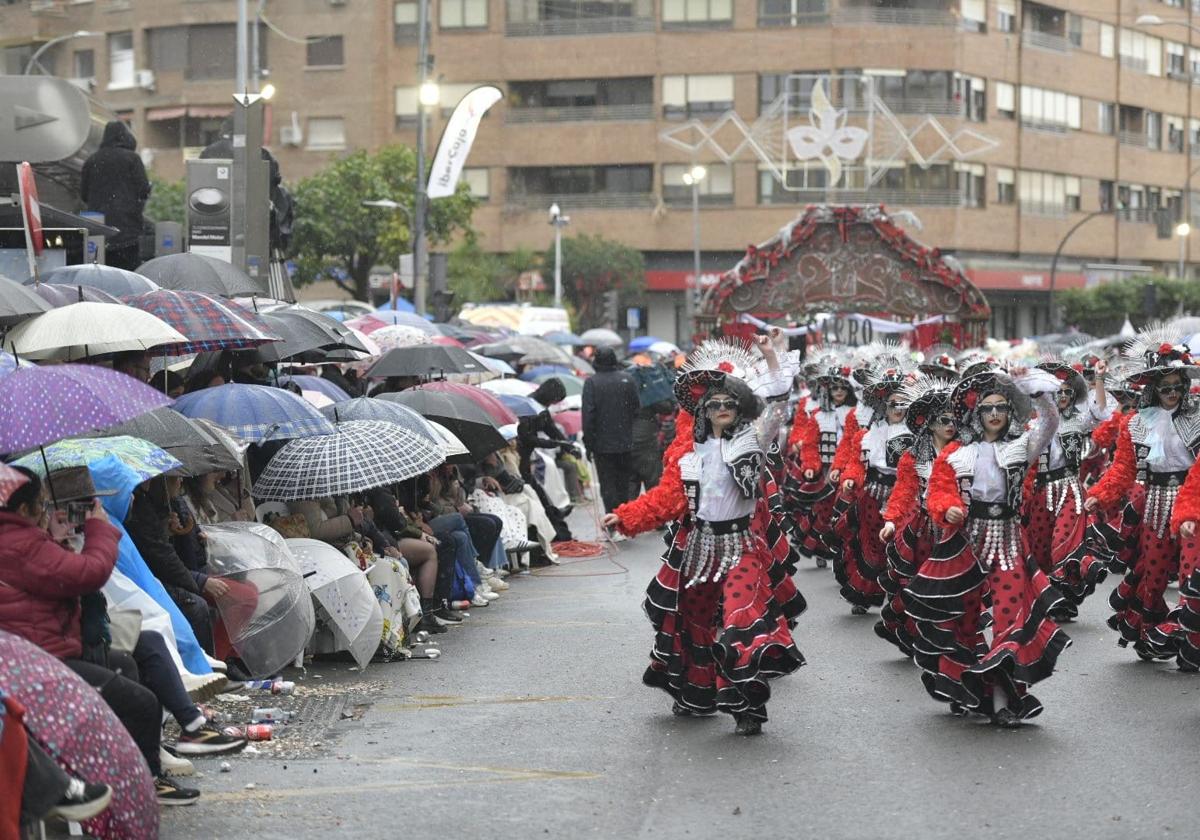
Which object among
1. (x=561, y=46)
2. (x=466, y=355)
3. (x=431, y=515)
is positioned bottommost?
(x=431, y=515)

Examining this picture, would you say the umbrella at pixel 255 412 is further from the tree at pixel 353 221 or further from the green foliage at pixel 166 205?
the green foliage at pixel 166 205

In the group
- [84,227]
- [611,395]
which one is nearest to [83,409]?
[84,227]

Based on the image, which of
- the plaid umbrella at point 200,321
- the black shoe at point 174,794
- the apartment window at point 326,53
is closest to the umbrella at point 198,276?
the plaid umbrella at point 200,321

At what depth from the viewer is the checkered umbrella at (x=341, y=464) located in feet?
38.4

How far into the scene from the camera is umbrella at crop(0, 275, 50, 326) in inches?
403

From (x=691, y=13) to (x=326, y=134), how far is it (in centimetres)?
1330

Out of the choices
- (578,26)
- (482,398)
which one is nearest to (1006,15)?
(578,26)

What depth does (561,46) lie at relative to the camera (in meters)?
65.8

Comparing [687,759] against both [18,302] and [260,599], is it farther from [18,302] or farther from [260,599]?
[18,302]

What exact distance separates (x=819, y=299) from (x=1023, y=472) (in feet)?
72.7

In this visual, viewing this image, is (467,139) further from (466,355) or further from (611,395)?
(466,355)

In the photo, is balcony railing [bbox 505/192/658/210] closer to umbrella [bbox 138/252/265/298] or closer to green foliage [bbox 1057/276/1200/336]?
green foliage [bbox 1057/276/1200/336]

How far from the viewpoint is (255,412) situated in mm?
11812

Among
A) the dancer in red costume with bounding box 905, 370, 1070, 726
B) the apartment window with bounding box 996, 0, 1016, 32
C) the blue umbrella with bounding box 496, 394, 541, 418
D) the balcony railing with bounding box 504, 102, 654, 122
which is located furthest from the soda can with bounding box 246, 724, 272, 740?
the apartment window with bounding box 996, 0, 1016, 32
